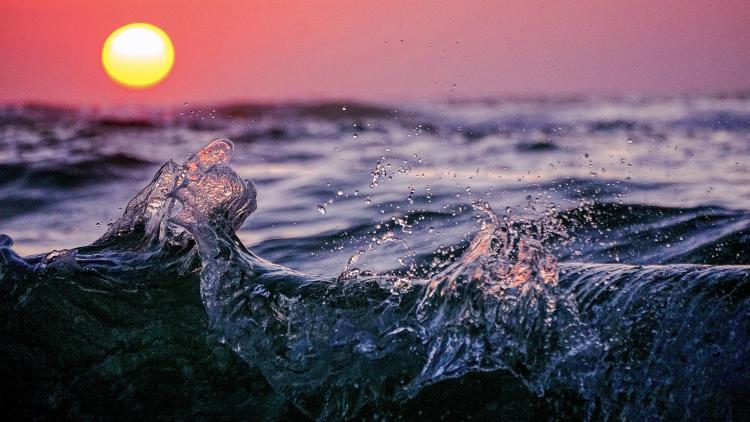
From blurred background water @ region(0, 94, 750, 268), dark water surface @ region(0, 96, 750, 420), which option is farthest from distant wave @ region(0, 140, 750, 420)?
blurred background water @ region(0, 94, 750, 268)

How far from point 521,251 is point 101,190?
5.14 m

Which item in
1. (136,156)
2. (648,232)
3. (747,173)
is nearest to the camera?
(648,232)

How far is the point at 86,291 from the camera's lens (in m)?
3.43

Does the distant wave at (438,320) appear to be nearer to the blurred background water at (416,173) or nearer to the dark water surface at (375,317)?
the dark water surface at (375,317)

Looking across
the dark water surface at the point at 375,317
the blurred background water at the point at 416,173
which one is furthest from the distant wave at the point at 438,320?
the blurred background water at the point at 416,173

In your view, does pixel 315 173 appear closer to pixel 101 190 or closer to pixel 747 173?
pixel 101 190

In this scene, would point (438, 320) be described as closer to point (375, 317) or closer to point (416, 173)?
point (375, 317)

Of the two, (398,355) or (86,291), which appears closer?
(398,355)

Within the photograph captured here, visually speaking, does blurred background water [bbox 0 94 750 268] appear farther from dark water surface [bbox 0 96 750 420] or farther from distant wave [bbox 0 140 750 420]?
distant wave [bbox 0 140 750 420]

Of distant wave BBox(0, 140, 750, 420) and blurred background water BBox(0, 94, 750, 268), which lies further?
blurred background water BBox(0, 94, 750, 268)

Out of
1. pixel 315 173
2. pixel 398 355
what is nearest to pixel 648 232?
pixel 398 355

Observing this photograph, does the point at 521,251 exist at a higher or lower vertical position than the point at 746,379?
higher

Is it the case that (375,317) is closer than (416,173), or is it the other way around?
(375,317)

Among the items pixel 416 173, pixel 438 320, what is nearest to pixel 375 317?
pixel 438 320
